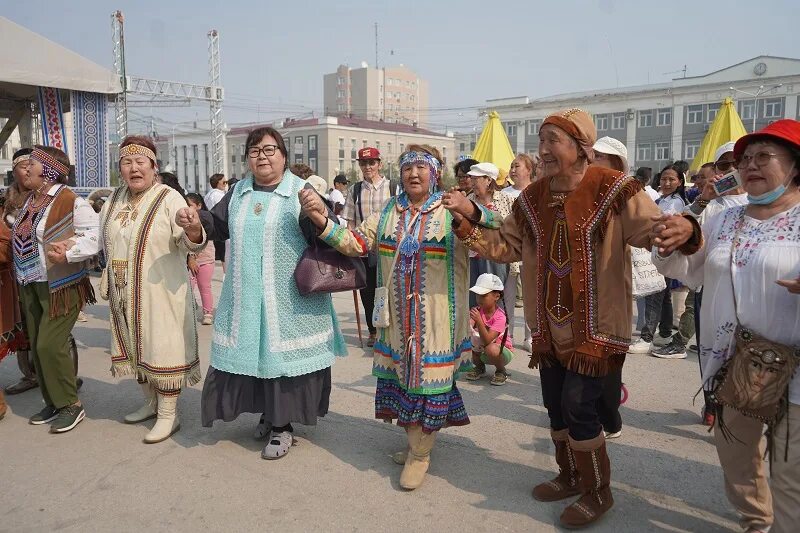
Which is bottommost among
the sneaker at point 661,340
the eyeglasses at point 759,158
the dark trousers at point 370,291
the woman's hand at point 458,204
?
the sneaker at point 661,340

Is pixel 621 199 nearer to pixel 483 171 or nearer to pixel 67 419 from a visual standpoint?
pixel 483 171

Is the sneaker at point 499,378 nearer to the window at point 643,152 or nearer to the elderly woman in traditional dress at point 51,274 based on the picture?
the elderly woman in traditional dress at point 51,274

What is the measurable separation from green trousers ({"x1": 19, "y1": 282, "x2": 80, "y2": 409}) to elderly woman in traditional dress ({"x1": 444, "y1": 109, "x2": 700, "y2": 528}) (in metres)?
2.95

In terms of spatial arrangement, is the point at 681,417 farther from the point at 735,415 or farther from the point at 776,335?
the point at 776,335

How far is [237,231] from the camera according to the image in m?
3.56

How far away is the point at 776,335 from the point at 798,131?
2.59ft

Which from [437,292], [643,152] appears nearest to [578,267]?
[437,292]

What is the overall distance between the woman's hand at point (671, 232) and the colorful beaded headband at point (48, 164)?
390 centimetres

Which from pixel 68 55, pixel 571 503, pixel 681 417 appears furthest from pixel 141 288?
pixel 68 55

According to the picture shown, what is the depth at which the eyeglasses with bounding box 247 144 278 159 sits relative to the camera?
3525mm

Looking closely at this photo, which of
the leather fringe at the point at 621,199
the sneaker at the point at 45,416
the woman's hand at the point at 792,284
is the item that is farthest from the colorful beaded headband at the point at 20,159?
the woman's hand at the point at 792,284

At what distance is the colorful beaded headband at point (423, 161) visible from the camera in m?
3.29

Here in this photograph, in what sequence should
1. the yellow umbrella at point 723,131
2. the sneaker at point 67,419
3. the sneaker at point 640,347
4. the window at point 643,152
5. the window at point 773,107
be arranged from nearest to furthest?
the sneaker at point 67,419, the sneaker at point 640,347, the yellow umbrella at point 723,131, the window at point 773,107, the window at point 643,152

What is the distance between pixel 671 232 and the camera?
2.38 metres
